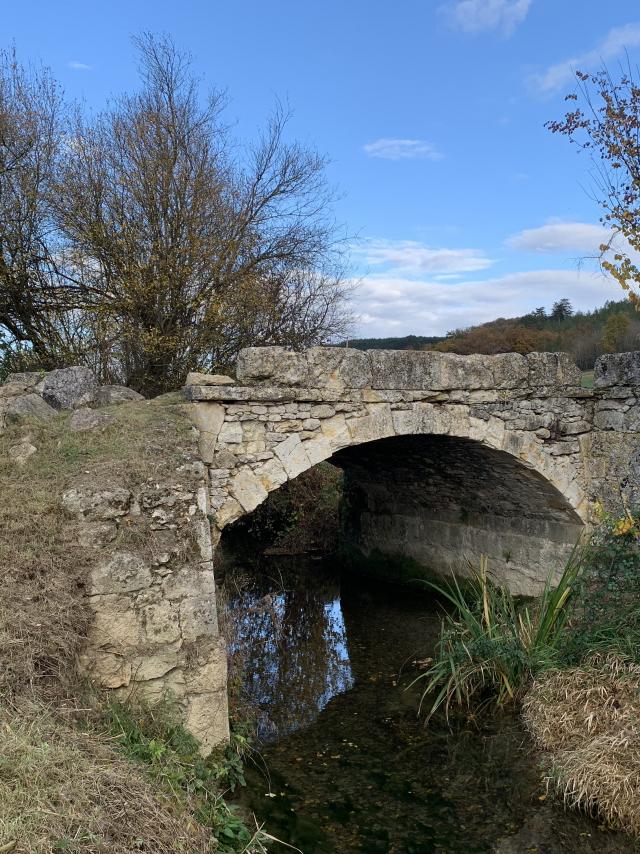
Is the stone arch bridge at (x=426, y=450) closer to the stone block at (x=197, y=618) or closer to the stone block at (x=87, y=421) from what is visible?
the stone block at (x=197, y=618)

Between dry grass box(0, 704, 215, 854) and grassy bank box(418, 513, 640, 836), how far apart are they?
2.52m

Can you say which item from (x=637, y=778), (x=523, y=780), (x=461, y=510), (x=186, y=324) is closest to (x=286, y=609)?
(x=461, y=510)

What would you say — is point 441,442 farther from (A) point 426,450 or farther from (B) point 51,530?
(B) point 51,530

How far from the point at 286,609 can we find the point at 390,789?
4595mm

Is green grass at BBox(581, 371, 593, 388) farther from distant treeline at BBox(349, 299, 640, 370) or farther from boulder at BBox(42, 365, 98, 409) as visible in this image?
boulder at BBox(42, 365, 98, 409)

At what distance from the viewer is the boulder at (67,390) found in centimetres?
602

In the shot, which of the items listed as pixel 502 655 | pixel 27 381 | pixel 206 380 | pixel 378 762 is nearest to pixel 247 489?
pixel 206 380

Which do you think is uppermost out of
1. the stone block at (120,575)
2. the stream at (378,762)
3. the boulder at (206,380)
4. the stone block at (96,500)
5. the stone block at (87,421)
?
the boulder at (206,380)

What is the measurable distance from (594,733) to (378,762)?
5.21ft

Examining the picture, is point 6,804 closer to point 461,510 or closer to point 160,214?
point 461,510

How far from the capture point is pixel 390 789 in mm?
4910

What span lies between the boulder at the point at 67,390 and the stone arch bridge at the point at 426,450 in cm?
104

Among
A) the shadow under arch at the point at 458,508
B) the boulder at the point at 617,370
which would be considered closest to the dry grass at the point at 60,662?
the shadow under arch at the point at 458,508

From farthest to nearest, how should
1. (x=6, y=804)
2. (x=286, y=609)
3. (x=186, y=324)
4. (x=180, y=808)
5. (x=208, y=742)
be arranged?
(x=186, y=324), (x=286, y=609), (x=208, y=742), (x=180, y=808), (x=6, y=804)
